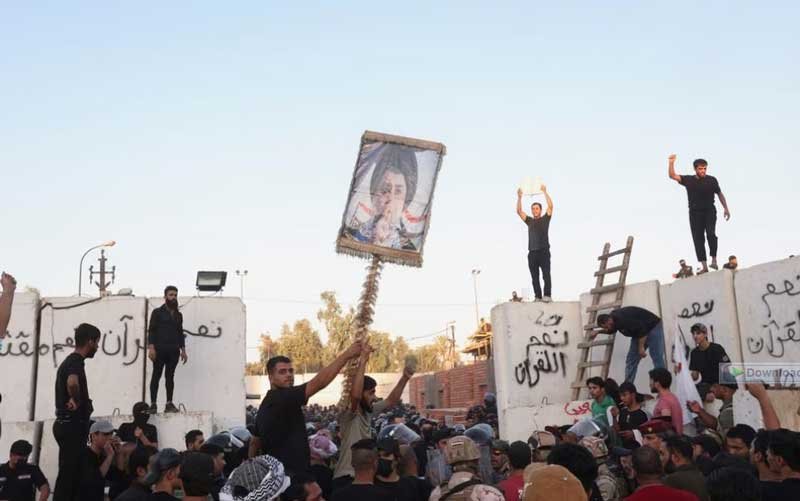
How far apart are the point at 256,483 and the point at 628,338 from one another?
9.91 meters

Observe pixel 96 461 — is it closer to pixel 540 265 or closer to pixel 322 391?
pixel 540 265

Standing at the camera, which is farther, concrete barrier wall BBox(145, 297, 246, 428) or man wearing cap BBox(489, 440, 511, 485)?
concrete barrier wall BBox(145, 297, 246, 428)

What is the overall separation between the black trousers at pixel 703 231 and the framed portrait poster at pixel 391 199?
6358mm

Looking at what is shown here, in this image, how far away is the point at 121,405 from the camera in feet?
44.2

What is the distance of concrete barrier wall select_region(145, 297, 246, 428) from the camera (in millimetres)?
13766

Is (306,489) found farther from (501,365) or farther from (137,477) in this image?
(501,365)

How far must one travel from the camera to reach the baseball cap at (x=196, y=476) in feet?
14.4

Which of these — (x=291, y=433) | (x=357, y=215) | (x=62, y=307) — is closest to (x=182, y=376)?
(x=62, y=307)

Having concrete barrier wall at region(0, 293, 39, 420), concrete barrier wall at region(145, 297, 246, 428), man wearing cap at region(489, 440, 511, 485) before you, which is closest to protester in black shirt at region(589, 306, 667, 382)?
man wearing cap at region(489, 440, 511, 485)

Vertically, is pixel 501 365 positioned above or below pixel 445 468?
above

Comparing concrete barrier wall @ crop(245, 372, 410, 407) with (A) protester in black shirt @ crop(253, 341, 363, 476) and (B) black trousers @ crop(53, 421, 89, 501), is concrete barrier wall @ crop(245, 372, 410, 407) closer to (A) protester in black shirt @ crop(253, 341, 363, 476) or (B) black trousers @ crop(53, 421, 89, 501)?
(B) black trousers @ crop(53, 421, 89, 501)

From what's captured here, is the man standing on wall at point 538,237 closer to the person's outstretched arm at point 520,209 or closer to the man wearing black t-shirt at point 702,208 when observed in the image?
the person's outstretched arm at point 520,209

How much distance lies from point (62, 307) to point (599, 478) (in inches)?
410

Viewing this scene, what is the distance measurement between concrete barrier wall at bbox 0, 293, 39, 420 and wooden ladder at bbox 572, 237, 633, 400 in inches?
324
